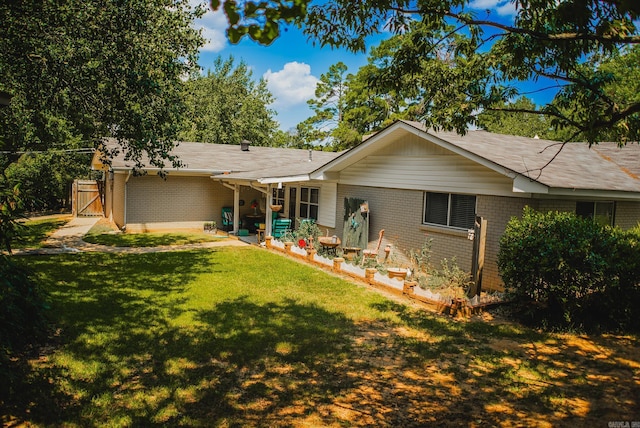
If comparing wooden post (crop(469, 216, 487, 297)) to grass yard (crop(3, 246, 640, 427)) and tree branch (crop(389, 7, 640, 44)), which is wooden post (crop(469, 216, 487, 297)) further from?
tree branch (crop(389, 7, 640, 44))

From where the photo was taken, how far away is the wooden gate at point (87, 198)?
26.6m

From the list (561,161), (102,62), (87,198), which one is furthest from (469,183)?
(87,198)

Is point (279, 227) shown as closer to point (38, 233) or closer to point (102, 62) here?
point (102, 62)

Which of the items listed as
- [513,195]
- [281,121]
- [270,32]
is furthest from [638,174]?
[281,121]

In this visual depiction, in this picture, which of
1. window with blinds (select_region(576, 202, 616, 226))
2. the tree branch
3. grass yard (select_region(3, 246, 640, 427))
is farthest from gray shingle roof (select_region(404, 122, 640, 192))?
grass yard (select_region(3, 246, 640, 427))

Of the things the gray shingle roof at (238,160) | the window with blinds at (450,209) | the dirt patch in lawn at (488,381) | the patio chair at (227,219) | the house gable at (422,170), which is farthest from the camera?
the patio chair at (227,219)

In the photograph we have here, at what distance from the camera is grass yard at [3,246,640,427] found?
180 inches

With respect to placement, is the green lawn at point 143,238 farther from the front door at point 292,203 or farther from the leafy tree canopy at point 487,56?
the leafy tree canopy at point 487,56

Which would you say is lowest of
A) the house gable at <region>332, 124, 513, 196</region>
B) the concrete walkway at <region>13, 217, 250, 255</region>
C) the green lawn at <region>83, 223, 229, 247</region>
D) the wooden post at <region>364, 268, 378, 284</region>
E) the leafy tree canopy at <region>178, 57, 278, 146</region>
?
the concrete walkway at <region>13, 217, 250, 255</region>

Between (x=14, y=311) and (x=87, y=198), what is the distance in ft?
84.0

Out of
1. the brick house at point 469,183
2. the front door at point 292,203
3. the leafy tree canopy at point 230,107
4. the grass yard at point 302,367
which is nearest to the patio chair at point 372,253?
the brick house at point 469,183

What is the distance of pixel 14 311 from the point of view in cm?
417

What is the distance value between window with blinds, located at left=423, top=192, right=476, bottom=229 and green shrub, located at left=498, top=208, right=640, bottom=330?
3149mm

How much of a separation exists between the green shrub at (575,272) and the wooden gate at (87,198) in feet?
85.0
